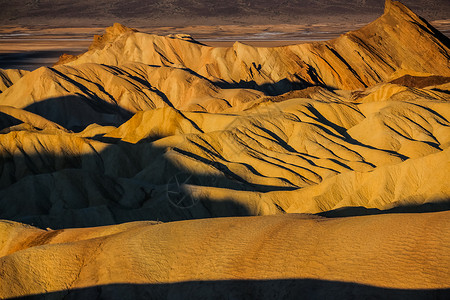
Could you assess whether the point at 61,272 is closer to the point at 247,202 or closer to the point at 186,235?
the point at 186,235

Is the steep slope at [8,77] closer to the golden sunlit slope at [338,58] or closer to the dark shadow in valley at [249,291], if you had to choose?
the golden sunlit slope at [338,58]

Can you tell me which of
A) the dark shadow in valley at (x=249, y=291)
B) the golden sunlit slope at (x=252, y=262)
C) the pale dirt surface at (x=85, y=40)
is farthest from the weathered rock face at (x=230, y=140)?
the pale dirt surface at (x=85, y=40)

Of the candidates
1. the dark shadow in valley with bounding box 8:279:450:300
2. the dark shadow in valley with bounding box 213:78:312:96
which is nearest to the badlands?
the dark shadow in valley with bounding box 8:279:450:300

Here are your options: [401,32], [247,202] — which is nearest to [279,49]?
[401,32]

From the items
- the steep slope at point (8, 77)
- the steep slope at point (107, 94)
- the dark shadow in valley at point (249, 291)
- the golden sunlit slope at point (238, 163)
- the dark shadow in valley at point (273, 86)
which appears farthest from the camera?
the steep slope at point (8, 77)

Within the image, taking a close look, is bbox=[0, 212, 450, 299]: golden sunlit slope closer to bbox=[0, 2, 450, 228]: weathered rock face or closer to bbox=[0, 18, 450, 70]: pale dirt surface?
bbox=[0, 2, 450, 228]: weathered rock face

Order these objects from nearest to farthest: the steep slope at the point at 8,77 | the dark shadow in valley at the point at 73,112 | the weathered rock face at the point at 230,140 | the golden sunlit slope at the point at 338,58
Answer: the weathered rock face at the point at 230,140 < the dark shadow in valley at the point at 73,112 < the golden sunlit slope at the point at 338,58 < the steep slope at the point at 8,77

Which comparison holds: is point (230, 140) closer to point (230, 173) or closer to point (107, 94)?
point (230, 173)
